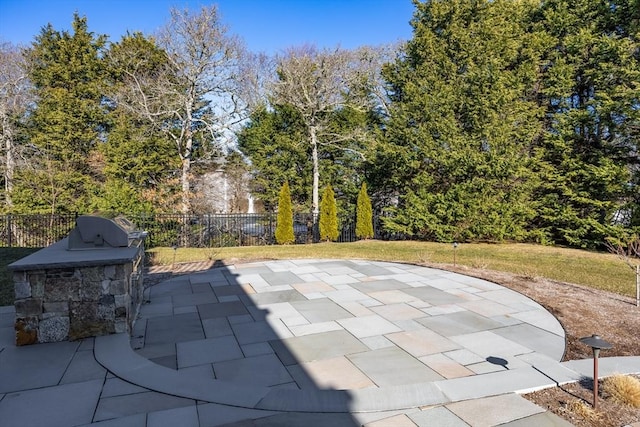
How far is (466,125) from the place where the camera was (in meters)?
12.9

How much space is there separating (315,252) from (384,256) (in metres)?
1.91

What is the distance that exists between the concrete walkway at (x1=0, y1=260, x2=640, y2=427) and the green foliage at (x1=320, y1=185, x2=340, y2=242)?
→ 7.74 metres

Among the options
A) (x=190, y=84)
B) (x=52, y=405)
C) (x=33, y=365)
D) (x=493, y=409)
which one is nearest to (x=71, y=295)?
(x=33, y=365)

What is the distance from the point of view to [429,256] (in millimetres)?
9359

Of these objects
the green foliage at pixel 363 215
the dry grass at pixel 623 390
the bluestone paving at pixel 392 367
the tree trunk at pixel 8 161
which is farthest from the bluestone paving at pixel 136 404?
the tree trunk at pixel 8 161

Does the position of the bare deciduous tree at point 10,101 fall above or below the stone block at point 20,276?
above

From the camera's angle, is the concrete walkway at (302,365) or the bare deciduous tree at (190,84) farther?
the bare deciduous tree at (190,84)

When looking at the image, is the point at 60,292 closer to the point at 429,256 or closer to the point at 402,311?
the point at 402,311

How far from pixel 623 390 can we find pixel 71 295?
4.95 m

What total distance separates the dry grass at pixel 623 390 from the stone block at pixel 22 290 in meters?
5.17

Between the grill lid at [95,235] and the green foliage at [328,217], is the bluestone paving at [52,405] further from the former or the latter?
the green foliage at [328,217]

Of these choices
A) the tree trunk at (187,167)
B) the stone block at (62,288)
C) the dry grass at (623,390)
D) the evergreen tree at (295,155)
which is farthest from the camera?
the evergreen tree at (295,155)

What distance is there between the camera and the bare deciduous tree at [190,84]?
43.4ft

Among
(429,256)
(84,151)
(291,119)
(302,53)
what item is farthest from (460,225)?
(84,151)
